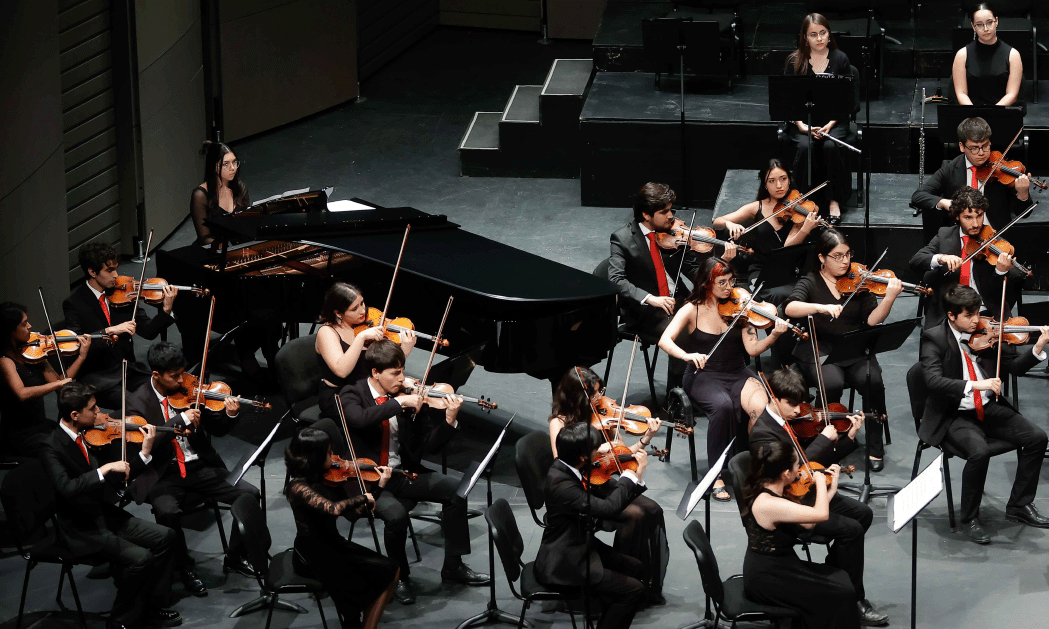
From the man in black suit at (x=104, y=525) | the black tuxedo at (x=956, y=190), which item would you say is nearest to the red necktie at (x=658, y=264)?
the black tuxedo at (x=956, y=190)

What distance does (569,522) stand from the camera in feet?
18.9

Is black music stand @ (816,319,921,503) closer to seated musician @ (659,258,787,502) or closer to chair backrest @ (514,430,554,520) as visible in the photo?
seated musician @ (659,258,787,502)

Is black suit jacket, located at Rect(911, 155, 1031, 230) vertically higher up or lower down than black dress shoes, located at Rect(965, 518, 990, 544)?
higher up

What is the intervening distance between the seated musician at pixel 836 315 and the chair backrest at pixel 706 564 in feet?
6.53

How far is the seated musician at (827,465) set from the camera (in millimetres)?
5641

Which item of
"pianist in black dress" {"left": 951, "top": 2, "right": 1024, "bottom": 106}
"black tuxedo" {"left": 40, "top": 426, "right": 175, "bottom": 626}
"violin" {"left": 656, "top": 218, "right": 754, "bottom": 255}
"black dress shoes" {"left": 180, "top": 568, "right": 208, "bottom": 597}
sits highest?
"pianist in black dress" {"left": 951, "top": 2, "right": 1024, "bottom": 106}

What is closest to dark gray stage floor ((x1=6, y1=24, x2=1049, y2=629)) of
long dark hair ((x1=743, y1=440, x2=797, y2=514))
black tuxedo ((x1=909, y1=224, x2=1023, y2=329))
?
black tuxedo ((x1=909, y1=224, x2=1023, y2=329))

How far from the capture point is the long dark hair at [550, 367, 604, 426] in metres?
6.15

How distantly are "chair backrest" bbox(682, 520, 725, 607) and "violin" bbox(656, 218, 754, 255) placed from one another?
251 centimetres

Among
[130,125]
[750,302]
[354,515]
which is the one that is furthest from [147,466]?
[130,125]

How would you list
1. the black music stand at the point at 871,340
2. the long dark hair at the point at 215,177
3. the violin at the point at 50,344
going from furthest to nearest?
the long dark hair at the point at 215,177 < the violin at the point at 50,344 < the black music stand at the point at 871,340

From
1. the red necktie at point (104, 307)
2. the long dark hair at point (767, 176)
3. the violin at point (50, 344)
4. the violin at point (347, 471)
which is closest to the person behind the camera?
the violin at point (347, 471)

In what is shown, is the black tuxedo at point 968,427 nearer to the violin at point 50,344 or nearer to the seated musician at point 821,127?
the seated musician at point 821,127

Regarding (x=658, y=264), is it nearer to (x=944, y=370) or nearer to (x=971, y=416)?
(x=944, y=370)
